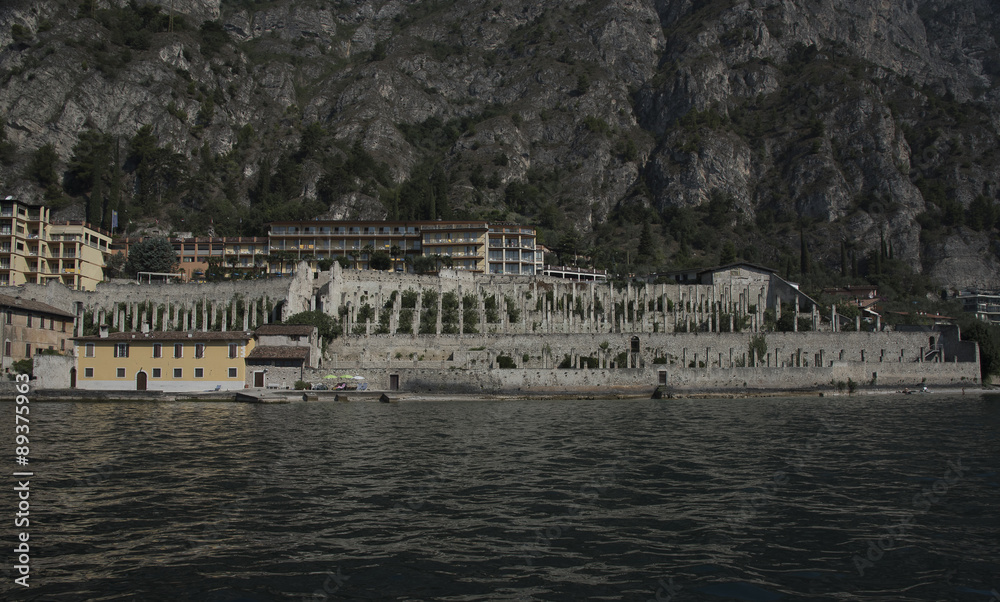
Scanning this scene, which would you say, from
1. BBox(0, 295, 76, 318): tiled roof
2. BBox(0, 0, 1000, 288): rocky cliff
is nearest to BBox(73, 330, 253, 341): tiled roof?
BBox(0, 295, 76, 318): tiled roof

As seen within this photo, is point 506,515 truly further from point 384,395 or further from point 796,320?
point 796,320

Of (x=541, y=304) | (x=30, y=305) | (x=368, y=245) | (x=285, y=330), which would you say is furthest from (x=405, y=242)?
(x=30, y=305)

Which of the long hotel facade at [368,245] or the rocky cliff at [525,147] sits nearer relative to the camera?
the long hotel facade at [368,245]

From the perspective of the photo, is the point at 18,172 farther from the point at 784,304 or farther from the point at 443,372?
the point at 784,304

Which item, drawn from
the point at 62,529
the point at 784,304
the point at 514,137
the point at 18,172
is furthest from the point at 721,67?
the point at 62,529

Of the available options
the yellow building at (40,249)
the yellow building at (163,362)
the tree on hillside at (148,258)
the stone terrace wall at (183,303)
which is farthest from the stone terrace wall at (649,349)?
the tree on hillside at (148,258)

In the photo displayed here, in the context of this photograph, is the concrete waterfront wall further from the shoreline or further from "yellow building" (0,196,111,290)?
"yellow building" (0,196,111,290)

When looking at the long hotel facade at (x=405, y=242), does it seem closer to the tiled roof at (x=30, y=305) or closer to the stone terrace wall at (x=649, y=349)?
the tiled roof at (x=30, y=305)
